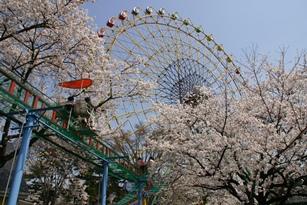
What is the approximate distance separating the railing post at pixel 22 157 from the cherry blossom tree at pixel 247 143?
5071mm

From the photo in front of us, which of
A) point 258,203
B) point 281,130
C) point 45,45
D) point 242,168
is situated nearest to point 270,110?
point 281,130

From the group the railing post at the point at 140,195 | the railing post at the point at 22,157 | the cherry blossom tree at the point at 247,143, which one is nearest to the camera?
the railing post at the point at 22,157

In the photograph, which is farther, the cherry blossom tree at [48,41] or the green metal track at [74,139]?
the cherry blossom tree at [48,41]

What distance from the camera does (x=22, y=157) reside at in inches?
237

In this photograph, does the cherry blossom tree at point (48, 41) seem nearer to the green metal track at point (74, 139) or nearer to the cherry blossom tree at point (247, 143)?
the green metal track at point (74, 139)

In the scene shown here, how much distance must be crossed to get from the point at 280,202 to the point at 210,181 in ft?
6.82

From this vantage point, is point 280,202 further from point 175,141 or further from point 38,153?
point 38,153

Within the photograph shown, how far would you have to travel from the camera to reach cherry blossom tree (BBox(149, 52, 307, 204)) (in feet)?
28.7

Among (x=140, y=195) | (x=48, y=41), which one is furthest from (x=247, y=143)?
(x=48, y=41)

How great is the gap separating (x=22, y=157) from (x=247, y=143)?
239 inches

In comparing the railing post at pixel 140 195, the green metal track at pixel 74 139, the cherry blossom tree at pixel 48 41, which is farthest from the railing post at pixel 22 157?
the railing post at pixel 140 195

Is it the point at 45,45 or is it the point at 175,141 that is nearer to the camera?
the point at 45,45

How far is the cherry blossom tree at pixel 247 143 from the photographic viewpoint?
8758 mm

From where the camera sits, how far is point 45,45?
9.62m
